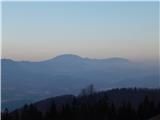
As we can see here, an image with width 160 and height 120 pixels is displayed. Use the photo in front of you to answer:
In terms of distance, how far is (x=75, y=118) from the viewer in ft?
374

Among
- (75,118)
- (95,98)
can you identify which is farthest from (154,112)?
(95,98)

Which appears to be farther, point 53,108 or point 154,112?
point 154,112

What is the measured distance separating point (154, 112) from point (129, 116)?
344 inches

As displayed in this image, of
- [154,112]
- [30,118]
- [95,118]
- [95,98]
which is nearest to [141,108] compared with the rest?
[154,112]

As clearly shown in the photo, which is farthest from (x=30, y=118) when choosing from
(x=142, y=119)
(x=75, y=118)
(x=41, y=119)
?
(x=142, y=119)

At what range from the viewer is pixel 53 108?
11344 cm

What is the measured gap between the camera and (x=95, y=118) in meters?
120

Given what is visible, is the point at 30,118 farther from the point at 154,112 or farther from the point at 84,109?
the point at 154,112

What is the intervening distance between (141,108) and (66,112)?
2218cm

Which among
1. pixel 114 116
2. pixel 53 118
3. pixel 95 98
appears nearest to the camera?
pixel 53 118

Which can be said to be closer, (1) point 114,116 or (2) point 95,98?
(1) point 114,116

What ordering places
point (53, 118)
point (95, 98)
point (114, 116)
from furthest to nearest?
1. point (95, 98)
2. point (114, 116)
3. point (53, 118)

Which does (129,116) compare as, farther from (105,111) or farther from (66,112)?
(66,112)

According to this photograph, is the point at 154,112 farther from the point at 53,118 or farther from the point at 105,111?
the point at 53,118
